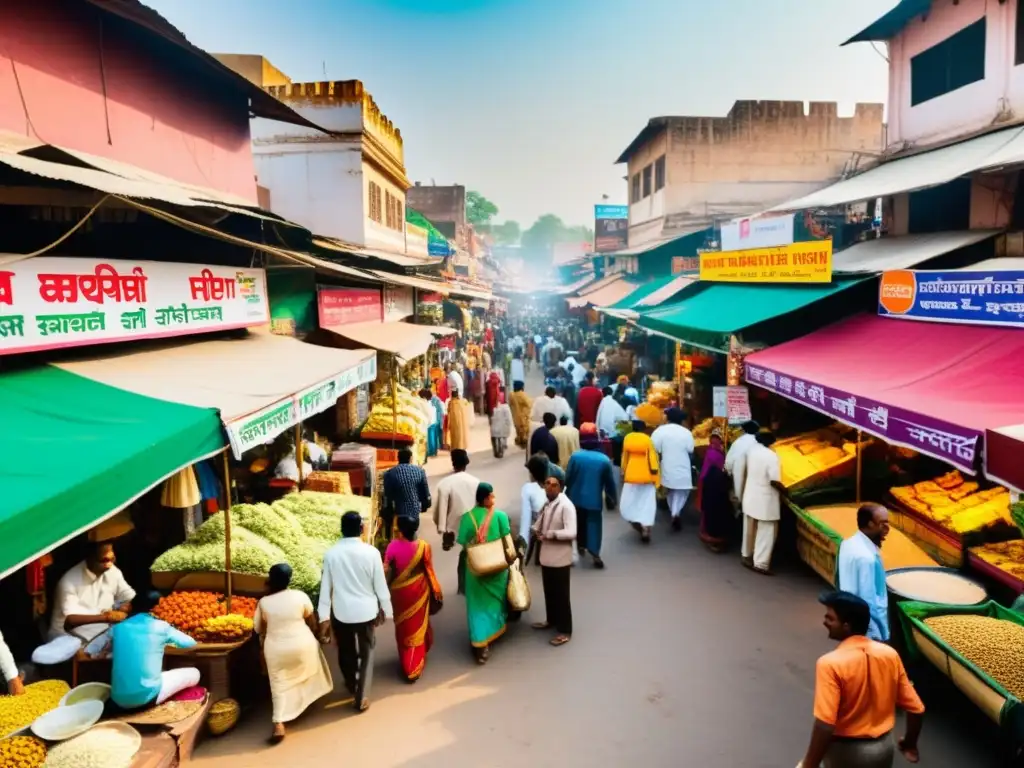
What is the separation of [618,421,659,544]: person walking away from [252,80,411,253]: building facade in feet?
30.4


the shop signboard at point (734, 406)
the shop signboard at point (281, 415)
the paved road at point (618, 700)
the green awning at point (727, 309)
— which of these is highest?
the green awning at point (727, 309)

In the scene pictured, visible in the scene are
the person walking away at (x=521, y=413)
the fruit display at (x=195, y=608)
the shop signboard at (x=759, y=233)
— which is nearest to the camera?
the fruit display at (x=195, y=608)

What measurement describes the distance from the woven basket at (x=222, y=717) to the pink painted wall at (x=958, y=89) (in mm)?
11602

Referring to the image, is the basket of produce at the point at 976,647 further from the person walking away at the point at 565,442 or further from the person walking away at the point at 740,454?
the person walking away at the point at 565,442

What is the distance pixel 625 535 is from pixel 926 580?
379cm

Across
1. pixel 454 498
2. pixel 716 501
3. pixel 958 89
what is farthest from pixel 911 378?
pixel 958 89

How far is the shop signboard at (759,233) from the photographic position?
Result: 1132 centimetres

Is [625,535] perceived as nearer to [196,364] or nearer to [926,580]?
[926,580]

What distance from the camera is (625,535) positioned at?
9148 mm

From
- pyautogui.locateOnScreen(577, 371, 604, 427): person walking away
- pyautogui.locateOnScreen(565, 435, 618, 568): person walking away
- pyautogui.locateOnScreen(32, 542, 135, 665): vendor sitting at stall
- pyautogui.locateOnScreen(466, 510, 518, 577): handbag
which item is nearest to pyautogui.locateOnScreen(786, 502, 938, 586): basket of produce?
pyautogui.locateOnScreen(565, 435, 618, 568): person walking away

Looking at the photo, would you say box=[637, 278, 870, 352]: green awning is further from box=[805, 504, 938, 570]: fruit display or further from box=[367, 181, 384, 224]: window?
box=[367, 181, 384, 224]: window


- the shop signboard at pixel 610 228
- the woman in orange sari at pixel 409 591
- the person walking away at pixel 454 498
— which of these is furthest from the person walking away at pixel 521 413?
the shop signboard at pixel 610 228

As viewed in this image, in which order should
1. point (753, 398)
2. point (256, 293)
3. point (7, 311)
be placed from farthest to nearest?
point (753, 398) → point (256, 293) → point (7, 311)

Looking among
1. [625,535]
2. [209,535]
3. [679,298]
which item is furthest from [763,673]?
[679,298]
